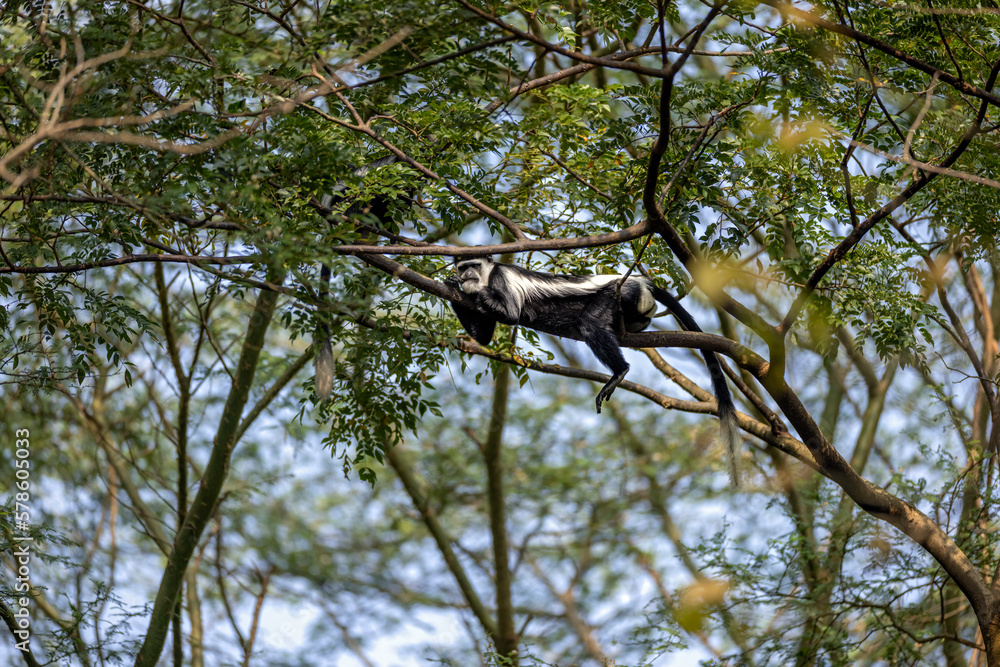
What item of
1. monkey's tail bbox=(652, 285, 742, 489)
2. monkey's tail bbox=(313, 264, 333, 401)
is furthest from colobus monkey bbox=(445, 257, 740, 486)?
monkey's tail bbox=(313, 264, 333, 401)

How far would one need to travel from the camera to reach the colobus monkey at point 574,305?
12.8 ft

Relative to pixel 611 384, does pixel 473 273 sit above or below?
above

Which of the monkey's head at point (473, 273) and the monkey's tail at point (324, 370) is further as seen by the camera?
the monkey's head at point (473, 273)

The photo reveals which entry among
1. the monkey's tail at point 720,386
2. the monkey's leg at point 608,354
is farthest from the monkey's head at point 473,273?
the monkey's tail at point 720,386

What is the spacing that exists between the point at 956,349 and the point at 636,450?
3996 millimetres

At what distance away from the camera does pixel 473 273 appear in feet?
13.3

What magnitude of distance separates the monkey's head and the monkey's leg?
1.76 ft

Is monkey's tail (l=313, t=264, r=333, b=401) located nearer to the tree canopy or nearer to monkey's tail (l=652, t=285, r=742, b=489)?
the tree canopy

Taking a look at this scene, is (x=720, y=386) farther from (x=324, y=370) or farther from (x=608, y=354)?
(x=324, y=370)

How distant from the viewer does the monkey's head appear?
4000mm

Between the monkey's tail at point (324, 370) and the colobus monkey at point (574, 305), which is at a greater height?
the colobus monkey at point (574, 305)

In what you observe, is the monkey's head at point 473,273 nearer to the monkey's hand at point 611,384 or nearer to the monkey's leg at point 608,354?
the monkey's leg at point 608,354

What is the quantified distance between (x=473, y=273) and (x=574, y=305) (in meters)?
0.50

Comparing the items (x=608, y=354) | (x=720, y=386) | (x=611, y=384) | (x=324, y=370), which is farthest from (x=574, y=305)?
(x=324, y=370)
